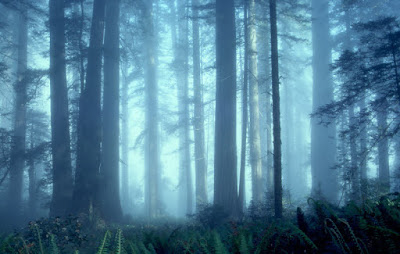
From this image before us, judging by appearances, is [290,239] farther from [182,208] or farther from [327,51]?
[182,208]

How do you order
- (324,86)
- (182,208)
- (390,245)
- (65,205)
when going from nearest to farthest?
1. (390,245)
2. (65,205)
3. (324,86)
4. (182,208)

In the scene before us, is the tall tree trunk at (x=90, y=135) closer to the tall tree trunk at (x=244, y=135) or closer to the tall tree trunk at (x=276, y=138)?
the tall tree trunk at (x=244, y=135)

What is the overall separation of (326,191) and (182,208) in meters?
18.6

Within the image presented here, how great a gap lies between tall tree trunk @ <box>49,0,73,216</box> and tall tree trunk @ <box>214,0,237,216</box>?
646cm

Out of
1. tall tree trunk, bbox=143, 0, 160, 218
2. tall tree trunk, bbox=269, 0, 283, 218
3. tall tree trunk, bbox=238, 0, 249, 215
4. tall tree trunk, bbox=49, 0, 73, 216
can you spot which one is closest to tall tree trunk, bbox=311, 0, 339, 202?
tall tree trunk, bbox=238, 0, 249, 215

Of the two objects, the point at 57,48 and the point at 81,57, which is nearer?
the point at 81,57

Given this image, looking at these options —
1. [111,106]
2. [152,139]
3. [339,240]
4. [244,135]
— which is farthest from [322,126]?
[339,240]

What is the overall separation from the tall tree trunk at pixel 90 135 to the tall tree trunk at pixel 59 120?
1.23 meters

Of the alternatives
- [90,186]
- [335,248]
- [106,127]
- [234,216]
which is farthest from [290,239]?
[106,127]

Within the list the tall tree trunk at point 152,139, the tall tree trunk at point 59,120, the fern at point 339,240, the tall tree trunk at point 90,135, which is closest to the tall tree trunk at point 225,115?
the tall tree trunk at point 90,135

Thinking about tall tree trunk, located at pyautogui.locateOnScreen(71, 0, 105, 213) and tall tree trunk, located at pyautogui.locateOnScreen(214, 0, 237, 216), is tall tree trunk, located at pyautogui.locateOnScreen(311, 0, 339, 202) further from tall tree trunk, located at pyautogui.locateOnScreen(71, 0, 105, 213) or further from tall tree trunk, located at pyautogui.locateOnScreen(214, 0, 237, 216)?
tall tree trunk, located at pyautogui.locateOnScreen(71, 0, 105, 213)

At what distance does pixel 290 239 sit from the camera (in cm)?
337

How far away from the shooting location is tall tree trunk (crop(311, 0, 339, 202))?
1800 centimetres

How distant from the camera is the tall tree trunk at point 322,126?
1800 centimetres
